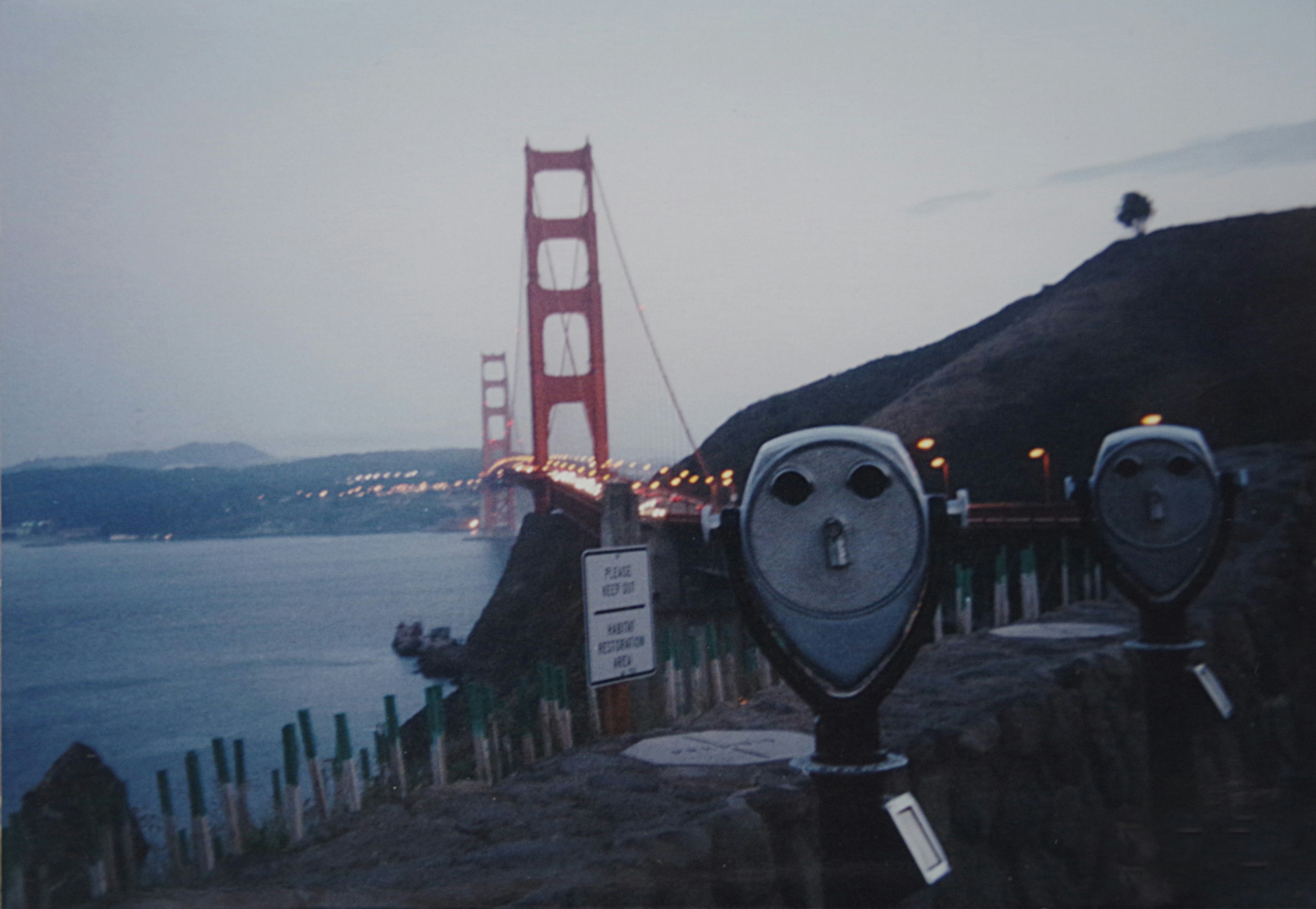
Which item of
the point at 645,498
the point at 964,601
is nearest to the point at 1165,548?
the point at 964,601

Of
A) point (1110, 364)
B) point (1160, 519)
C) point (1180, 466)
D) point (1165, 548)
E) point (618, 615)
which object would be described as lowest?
point (618, 615)

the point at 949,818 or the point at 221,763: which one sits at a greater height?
the point at 221,763

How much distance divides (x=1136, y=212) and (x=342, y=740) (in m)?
37.0

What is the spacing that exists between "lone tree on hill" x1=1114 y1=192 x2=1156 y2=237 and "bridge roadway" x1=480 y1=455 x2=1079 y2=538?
1731cm

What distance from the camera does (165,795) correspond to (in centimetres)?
342

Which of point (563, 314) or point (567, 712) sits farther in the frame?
point (563, 314)

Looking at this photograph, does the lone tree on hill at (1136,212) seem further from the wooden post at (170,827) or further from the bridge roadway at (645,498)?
the wooden post at (170,827)

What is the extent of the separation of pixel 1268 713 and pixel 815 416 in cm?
1319

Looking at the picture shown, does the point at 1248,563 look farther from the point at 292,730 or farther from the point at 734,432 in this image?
the point at 734,432

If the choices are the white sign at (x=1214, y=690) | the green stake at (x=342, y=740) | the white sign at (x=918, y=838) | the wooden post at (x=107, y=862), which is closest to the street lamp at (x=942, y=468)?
the white sign at (x=1214, y=690)

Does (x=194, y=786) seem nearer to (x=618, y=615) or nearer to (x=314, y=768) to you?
(x=314, y=768)

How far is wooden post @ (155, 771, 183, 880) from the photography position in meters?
3.23

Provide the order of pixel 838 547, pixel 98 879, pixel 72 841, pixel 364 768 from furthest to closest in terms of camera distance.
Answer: pixel 364 768
pixel 72 841
pixel 98 879
pixel 838 547

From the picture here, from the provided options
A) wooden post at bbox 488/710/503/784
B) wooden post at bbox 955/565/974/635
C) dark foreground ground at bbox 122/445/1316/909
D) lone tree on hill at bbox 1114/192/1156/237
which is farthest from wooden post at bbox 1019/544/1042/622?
lone tree on hill at bbox 1114/192/1156/237
